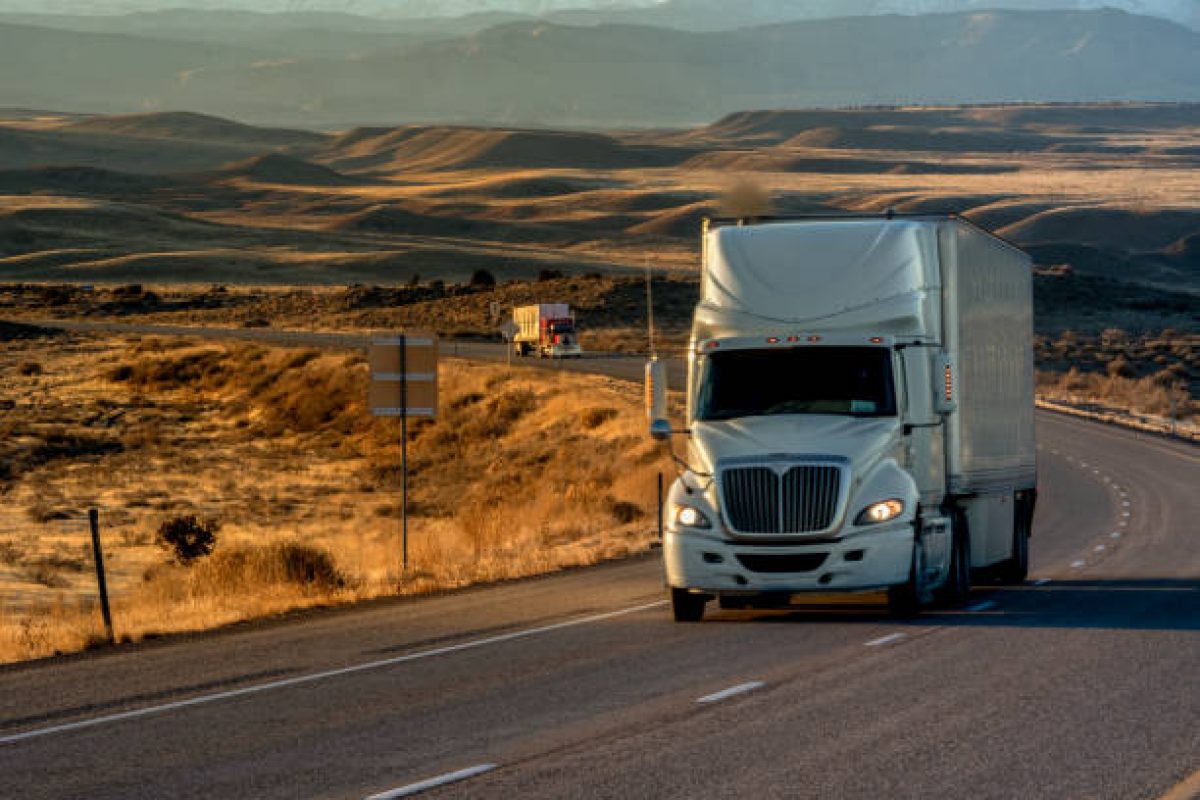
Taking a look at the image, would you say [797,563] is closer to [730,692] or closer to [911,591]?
[911,591]

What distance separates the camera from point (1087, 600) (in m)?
19.8

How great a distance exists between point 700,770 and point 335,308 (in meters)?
94.1

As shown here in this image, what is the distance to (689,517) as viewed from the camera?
686 inches

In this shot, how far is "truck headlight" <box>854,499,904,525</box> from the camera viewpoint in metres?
17.1

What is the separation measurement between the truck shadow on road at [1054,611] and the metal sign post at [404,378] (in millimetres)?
7140

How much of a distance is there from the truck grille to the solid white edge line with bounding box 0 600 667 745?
217 centimetres

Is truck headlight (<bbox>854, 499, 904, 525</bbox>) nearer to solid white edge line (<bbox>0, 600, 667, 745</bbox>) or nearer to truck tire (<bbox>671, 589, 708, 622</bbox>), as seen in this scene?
truck tire (<bbox>671, 589, 708, 622</bbox>)

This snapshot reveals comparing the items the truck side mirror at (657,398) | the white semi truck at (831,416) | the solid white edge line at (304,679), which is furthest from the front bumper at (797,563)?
the solid white edge line at (304,679)

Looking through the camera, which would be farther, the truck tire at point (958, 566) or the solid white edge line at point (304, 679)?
the truck tire at point (958, 566)

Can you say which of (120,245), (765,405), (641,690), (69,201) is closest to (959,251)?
(765,405)

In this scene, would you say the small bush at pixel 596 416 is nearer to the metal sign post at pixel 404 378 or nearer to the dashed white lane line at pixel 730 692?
the metal sign post at pixel 404 378

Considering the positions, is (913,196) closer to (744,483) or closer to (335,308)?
(335,308)

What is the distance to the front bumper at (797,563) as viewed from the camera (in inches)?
670

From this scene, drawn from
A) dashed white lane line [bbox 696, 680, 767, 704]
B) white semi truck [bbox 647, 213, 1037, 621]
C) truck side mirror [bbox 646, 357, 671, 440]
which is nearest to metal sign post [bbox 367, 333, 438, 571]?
white semi truck [bbox 647, 213, 1037, 621]
